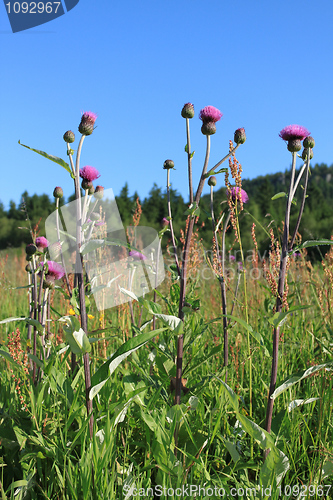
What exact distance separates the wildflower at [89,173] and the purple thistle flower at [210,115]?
21.6 inches

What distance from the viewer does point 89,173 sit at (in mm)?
1709

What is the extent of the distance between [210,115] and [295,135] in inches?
14.8

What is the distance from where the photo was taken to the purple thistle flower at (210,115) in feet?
5.25

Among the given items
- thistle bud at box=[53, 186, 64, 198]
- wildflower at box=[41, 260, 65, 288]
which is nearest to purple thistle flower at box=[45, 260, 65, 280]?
wildflower at box=[41, 260, 65, 288]

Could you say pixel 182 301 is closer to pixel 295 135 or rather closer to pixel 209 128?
pixel 209 128

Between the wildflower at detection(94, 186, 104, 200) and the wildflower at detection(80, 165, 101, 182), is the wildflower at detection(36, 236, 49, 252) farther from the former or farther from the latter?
the wildflower at detection(80, 165, 101, 182)

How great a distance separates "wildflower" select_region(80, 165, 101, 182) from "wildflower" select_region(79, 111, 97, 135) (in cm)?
37

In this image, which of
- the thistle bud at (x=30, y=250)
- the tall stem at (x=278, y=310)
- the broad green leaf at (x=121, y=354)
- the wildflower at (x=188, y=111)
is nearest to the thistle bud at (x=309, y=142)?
the tall stem at (x=278, y=310)

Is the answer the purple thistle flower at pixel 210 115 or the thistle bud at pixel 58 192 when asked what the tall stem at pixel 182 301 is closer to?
the purple thistle flower at pixel 210 115

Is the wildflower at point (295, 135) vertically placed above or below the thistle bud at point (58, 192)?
above

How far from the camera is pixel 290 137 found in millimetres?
1590

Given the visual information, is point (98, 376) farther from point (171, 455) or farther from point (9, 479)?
point (9, 479)

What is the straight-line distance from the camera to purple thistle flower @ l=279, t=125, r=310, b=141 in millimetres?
1568

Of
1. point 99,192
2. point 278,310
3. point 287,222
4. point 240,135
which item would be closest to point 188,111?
point 240,135
